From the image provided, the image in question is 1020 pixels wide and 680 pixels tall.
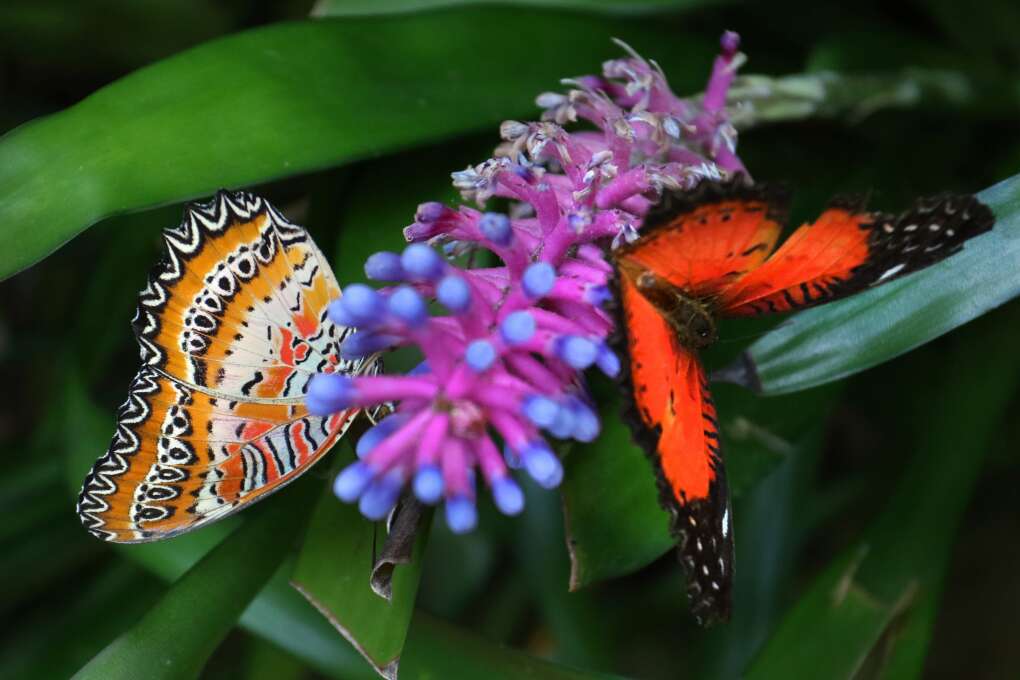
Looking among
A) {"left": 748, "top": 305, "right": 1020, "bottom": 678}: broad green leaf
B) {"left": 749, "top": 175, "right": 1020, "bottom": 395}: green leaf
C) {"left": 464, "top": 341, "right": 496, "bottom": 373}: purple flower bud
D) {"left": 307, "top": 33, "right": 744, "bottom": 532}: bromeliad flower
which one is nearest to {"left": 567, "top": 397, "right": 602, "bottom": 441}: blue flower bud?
{"left": 307, "top": 33, "right": 744, "bottom": 532}: bromeliad flower

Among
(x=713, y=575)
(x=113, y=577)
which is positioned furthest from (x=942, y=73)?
(x=113, y=577)

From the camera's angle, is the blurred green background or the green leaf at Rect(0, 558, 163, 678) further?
the green leaf at Rect(0, 558, 163, 678)

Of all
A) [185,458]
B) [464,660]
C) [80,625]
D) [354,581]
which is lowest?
[80,625]

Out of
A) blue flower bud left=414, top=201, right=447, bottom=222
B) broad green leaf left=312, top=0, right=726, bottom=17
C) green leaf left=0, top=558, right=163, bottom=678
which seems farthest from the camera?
green leaf left=0, top=558, right=163, bottom=678

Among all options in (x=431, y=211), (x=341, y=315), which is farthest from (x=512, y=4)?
(x=341, y=315)

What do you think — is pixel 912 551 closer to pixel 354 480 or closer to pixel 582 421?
pixel 582 421

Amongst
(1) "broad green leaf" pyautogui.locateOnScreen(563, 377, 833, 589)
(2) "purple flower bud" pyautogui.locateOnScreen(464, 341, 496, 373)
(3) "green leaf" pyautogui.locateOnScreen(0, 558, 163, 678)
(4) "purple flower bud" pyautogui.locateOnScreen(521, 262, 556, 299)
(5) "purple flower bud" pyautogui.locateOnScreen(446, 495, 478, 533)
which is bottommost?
(3) "green leaf" pyautogui.locateOnScreen(0, 558, 163, 678)

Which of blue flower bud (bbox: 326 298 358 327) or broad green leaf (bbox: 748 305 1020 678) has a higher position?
blue flower bud (bbox: 326 298 358 327)

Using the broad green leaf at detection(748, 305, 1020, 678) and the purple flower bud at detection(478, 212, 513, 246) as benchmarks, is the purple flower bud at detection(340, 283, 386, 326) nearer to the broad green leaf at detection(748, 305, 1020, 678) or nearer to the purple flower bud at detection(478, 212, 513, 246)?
the purple flower bud at detection(478, 212, 513, 246)
